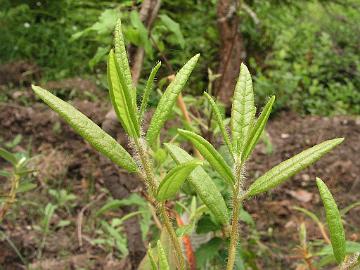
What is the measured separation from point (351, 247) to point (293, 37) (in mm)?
5355

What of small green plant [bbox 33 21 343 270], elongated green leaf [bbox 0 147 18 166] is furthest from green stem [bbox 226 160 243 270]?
elongated green leaf [bbox 0 147 18 166]

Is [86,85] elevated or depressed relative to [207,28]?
depressed

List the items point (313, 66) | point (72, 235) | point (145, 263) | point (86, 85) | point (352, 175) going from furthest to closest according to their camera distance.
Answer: point (313, 66) < point (86, 85) < point (352, 175) < point (72, 235) < point (145, 263)

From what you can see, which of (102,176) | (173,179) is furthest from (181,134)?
(102,176)

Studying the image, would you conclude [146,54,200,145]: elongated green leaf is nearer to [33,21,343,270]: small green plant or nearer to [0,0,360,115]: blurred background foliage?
[33,21,343,270]: small green plant

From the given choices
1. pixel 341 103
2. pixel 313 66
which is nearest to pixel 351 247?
pixel 341 103

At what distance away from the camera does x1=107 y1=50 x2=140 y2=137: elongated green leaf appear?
0.53m

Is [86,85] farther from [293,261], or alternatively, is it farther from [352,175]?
[293,261]

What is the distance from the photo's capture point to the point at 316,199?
3.33 metres

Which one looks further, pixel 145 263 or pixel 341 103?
pixel 341 103

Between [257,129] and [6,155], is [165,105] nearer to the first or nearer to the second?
[257,129]

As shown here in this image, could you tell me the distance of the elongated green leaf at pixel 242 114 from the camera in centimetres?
59

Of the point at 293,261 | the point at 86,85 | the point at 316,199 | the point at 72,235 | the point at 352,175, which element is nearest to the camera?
the point at 293,261

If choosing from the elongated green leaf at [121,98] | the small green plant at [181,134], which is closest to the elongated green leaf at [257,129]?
the small green plant at [181,134]
